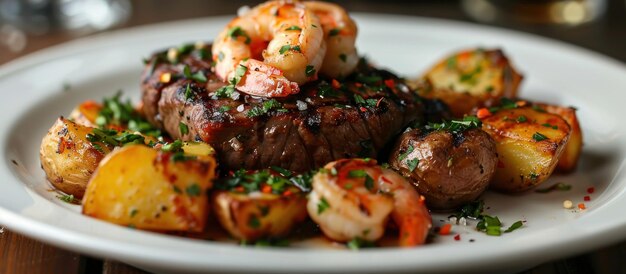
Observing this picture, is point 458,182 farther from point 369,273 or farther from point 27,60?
point 27,60

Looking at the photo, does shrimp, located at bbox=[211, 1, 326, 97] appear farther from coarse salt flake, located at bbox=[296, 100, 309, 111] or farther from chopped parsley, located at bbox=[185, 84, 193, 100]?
chopped parsley, located at bbox=[185, 84, 193, 100]

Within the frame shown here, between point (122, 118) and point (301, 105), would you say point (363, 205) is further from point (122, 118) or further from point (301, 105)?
point (122, 118)

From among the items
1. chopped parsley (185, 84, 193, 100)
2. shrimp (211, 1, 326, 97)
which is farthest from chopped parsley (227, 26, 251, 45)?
chopped parsley (185, 84, 193, 100)

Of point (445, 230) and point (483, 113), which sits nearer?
point (445, 230)

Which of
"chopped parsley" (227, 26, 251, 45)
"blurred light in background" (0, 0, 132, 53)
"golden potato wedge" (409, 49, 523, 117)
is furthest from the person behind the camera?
"blurred light in background" (0, 0, 132, 53)

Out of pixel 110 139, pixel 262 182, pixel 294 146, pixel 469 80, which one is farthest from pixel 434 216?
pixel 110 139

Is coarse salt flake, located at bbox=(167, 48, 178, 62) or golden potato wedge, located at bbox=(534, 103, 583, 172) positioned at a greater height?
coarse salt flake, located at bbox=(167, 48, 178, 62)

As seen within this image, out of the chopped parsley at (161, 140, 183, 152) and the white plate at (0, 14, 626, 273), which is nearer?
the white plate at (0, 14, 626, 273)
